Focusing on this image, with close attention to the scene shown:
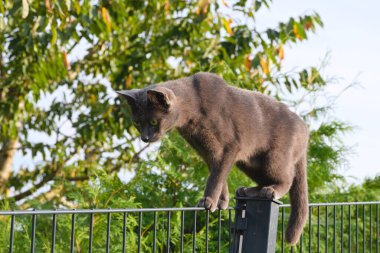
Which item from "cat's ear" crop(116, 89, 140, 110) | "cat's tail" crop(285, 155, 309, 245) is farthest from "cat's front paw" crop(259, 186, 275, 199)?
"cat's ear" crop(116, 89, 140, 110)

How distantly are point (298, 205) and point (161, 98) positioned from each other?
Result: 51.9 inches

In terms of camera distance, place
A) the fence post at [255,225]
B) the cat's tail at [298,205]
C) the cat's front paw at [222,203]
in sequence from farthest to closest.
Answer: the cat's tail at [298,205], the cat's front paw at [222,203], the fence post at [255,225]

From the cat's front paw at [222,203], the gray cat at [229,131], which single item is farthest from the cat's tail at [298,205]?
the cat's front paw at [222,203]

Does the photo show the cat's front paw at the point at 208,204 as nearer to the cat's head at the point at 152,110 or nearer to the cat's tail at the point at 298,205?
the cat's head at the point at 152,110

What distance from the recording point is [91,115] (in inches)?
290

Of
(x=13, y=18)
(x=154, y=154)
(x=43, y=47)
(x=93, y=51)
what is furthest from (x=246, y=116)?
(x=93, y=51)

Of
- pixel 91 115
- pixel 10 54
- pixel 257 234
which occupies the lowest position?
pixel 257 234

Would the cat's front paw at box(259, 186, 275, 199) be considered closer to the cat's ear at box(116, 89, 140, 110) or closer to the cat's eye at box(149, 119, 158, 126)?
the cat's eye at box(149, 119, 158, 126)

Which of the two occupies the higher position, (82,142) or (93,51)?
(93,51)

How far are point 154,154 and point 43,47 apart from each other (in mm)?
1798

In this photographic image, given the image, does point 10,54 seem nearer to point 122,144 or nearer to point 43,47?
point 43,47

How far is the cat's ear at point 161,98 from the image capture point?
3414 millimetres

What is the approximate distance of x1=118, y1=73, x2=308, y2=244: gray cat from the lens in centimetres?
355

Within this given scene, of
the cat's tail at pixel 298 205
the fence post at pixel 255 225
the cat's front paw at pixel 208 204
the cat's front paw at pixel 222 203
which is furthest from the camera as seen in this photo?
the cat's tail at pixel 298 205
